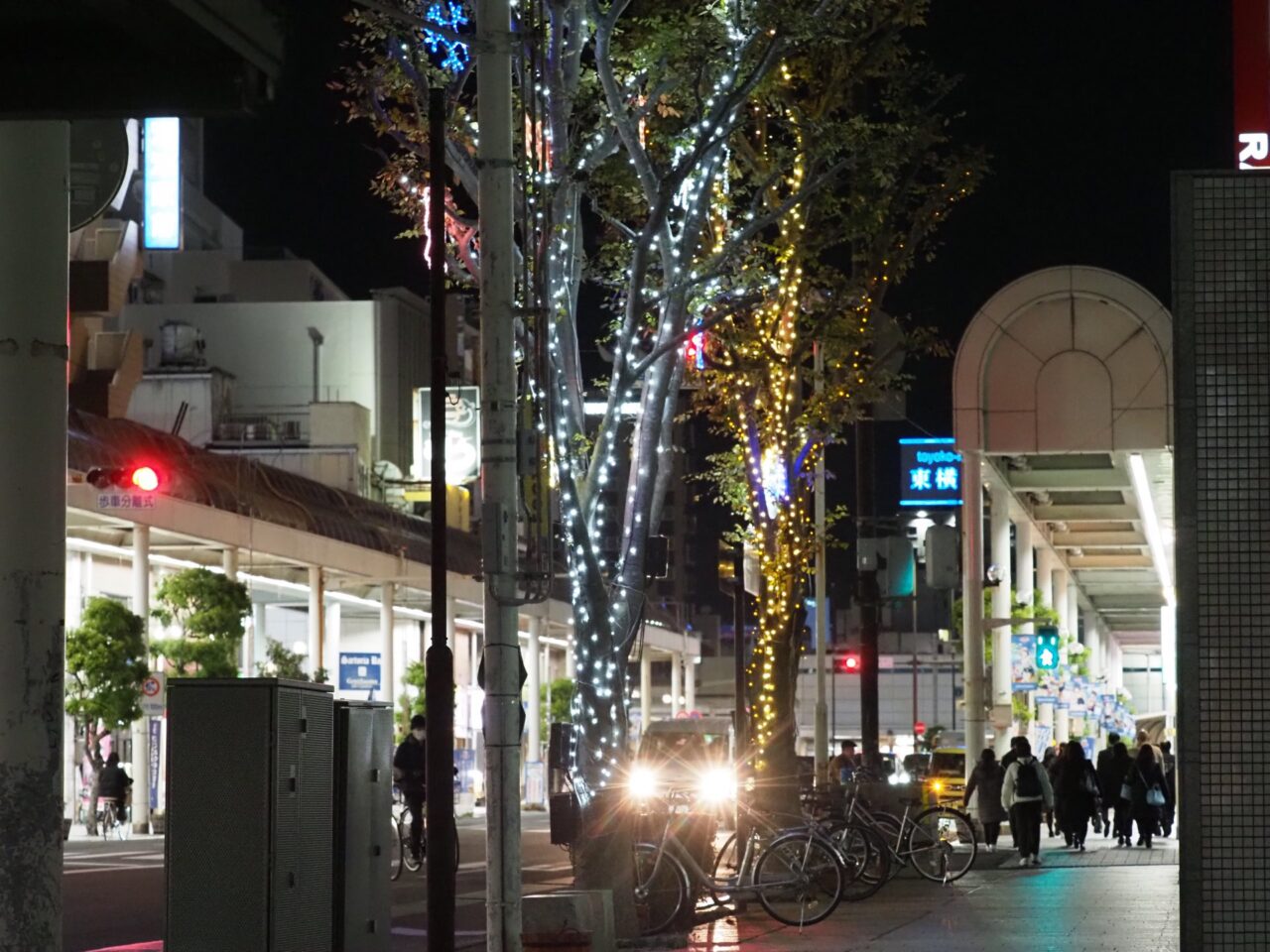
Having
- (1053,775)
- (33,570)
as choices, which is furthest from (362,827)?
(1053,775)

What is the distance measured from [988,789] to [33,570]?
2486cm

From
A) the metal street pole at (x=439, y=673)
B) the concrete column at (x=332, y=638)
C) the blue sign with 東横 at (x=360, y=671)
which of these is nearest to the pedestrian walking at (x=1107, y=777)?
the metal street pole at (x=439, y=673)

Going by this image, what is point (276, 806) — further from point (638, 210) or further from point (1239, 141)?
point (638, 210)

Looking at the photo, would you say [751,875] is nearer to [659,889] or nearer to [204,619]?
[659,889]

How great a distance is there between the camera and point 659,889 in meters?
17.3

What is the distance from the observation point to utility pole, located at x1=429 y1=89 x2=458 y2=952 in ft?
46.2

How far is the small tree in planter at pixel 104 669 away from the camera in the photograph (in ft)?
133

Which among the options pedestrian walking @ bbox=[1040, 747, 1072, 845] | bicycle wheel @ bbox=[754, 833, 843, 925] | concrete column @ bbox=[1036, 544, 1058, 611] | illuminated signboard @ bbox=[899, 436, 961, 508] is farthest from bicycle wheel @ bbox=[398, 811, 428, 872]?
illuminated signboard @ bbox=[899, 436, 961, 508]

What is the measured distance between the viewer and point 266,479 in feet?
168

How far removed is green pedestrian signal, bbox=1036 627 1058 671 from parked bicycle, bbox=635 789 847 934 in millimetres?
20575

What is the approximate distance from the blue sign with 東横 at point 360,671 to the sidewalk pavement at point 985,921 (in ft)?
106

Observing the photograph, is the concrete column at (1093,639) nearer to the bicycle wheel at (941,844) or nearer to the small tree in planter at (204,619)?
the small tree in planter at (204,619)

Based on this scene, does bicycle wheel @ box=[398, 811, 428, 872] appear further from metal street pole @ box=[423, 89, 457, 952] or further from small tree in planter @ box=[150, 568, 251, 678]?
small tree in planter @ box=[150, 568, 251, 678]

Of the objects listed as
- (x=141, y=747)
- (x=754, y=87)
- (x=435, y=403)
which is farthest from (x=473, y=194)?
(x=141, y=747)
